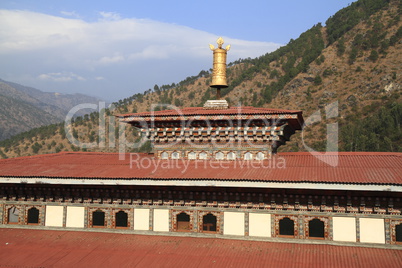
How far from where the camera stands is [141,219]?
14109mm

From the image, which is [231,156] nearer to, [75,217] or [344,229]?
[344,229]

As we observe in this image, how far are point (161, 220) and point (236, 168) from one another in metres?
3.35

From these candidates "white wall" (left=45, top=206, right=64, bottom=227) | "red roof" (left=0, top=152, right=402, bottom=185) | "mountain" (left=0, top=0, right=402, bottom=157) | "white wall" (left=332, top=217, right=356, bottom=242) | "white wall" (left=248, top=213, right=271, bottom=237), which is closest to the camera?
"white wall" (left=332, top=217, right=356, bottom=242)

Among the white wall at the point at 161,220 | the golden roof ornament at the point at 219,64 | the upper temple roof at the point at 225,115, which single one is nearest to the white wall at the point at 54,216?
the white wall at the point at 161,220

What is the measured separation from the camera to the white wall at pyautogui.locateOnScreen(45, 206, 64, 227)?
14.9 m

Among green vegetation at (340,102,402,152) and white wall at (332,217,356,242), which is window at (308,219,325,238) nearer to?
white wall at (332,217,356,242)

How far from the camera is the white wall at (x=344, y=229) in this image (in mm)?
12195

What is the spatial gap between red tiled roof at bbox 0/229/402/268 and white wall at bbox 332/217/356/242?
310 millimetres

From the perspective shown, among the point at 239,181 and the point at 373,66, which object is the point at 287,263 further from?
the point at 373,66

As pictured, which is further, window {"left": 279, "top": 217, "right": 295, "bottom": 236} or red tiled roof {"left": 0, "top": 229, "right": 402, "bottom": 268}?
window {"left": 279, "top": 217, "right": 295, "bottom": 236}

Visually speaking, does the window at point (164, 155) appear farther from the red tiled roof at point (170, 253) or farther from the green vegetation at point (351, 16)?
the green vegetation at point (351, 16)

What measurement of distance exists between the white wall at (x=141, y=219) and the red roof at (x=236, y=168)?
1.41m

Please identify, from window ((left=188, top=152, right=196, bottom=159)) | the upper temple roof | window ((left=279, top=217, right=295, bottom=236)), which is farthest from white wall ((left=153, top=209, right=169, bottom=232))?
window ((left=279, top=217, right=295, bottom=236))

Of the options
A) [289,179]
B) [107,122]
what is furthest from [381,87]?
[289,179]
